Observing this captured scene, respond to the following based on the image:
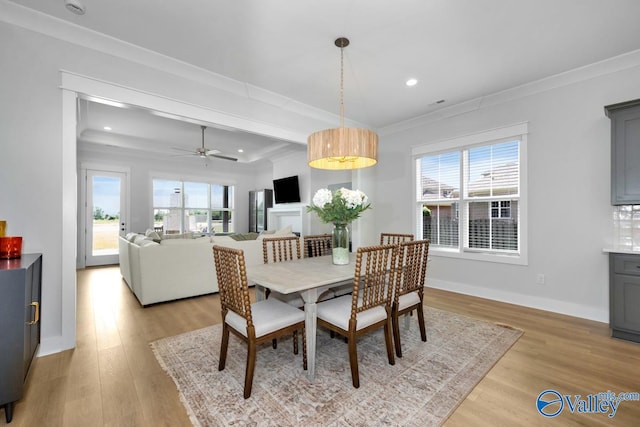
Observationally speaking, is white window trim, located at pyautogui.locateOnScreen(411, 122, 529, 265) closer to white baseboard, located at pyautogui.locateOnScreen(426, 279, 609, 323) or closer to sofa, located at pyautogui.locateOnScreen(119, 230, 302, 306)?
white baseboard, located at pyautogui.locateOnScreen(426, 279, 609, 323)

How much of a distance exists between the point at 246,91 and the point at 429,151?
9.38 feet

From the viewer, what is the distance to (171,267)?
11.8 ft

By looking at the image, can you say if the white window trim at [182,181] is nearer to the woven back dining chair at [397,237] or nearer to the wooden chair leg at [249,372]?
the woven back dining chair at [397,237]

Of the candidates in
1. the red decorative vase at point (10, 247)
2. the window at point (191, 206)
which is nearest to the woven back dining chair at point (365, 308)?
the red decorative vase at point (10, 247)

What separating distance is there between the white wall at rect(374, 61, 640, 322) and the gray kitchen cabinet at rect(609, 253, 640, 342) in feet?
1.44

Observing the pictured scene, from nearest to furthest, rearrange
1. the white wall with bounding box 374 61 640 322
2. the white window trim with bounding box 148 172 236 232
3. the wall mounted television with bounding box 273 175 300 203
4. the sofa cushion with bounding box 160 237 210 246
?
the white wall with bounding box 374 61 640 322, the sofa cushion with bounding box 160 237 210 246, the wall mounted television with bounding box 273 175 300 203, the white window trim with bounding box 148 172 236 232

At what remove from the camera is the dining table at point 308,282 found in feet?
5.92

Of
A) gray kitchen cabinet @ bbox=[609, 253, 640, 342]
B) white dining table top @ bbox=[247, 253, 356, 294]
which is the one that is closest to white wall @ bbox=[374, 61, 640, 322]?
gray kitchen cabinet @ bbox=[609, 253, 640, 342]

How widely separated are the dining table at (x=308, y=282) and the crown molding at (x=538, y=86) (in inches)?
124

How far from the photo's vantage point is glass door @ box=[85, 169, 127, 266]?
6.18 m

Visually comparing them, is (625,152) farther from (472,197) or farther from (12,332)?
(12,332)

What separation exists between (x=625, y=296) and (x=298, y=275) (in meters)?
3.01

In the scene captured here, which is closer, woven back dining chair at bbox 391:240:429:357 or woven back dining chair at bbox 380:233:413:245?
woven back dining chair at bbox 391:240:429:357

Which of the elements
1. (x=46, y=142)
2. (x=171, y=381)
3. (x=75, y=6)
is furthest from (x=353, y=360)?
(x=75, y=6)
